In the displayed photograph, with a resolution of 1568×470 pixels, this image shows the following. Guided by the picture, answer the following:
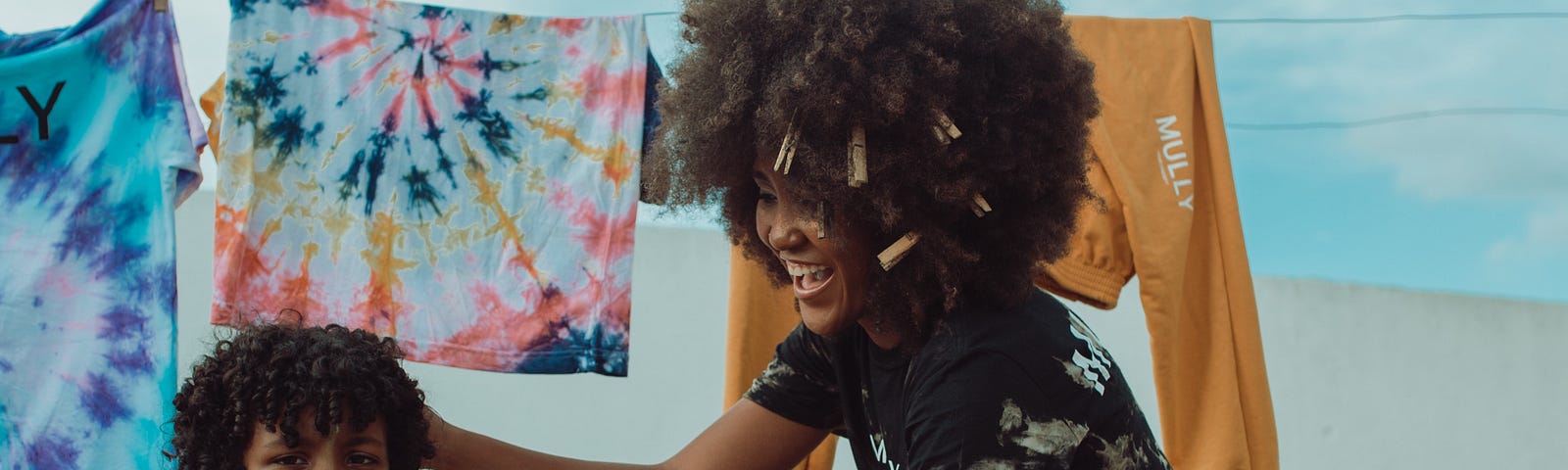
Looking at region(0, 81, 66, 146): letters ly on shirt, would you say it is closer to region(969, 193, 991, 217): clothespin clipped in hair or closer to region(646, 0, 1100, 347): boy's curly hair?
region(646, 0, 1100, 347): boy's curly hair

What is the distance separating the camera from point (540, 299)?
2863mm

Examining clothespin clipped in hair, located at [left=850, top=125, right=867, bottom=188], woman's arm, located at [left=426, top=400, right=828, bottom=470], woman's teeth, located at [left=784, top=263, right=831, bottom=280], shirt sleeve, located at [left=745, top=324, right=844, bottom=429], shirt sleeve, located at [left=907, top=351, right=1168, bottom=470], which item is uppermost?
clothespin clipped in hair, located at [left=850, top=125, right=867, bottom=188]

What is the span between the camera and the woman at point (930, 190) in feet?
5.55

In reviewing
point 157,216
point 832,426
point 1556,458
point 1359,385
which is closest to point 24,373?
point 157,216

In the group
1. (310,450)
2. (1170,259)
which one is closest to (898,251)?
(310,450)

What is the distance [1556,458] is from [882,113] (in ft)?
11.3

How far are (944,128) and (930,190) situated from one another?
0.09m

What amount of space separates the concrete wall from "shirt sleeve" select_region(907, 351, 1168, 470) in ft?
7.76

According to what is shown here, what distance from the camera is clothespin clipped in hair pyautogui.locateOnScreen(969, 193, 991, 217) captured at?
1.79 m

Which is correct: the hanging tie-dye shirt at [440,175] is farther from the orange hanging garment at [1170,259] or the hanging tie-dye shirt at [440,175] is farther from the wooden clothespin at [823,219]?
the wooden clothespin at [823,219]

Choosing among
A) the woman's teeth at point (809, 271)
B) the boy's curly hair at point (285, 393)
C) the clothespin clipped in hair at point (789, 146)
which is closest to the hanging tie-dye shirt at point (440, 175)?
the boy's curly hair at point (285, 393)

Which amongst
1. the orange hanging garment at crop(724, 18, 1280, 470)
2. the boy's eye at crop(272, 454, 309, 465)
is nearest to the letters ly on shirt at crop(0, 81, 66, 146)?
the boy's eye at crop(272, 454, 309, 465)

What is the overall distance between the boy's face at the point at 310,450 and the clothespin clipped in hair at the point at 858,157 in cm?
78

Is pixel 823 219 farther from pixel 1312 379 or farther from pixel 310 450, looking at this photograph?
pixel 1312 379
